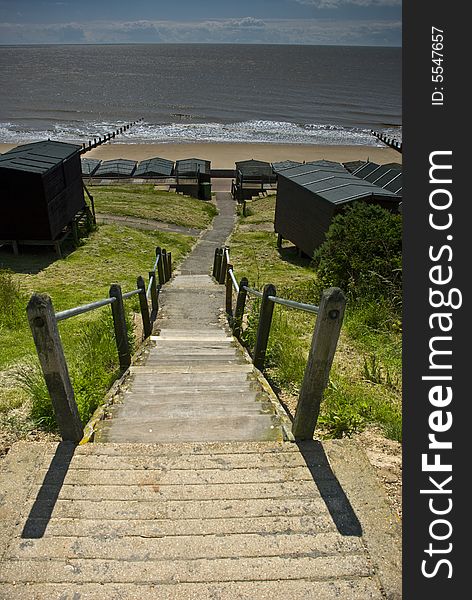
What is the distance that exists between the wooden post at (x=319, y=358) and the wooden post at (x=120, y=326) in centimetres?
275

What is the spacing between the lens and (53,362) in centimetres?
319

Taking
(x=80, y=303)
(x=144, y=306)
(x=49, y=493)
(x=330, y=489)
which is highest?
(x=49, y=493)

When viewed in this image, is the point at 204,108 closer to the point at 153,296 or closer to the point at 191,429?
the point at 153,296

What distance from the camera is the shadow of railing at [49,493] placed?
2.71 metres

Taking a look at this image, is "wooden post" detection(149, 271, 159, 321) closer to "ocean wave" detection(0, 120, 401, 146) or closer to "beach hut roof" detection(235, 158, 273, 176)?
"beach hut roof" detection(235, 158, 273, 176)

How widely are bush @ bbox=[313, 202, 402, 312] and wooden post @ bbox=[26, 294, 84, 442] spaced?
21.2ft

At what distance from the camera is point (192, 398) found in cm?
458

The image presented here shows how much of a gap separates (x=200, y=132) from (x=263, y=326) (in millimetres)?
58862

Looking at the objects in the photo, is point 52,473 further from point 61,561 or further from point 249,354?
point 249,354

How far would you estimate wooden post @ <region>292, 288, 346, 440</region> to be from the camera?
3.16m

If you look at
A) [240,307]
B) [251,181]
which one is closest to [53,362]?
[240,307]

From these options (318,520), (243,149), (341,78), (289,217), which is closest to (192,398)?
(318,520)

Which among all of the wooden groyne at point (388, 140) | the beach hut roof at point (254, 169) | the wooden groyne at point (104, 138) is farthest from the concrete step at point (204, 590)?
the wooden groyne at point (388, 140)

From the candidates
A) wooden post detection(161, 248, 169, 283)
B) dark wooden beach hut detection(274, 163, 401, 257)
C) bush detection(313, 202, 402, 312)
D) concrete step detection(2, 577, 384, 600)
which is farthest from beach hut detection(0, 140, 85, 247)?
concrete step detection(2, 577, 384, 600)
